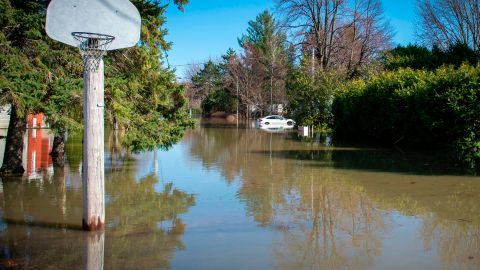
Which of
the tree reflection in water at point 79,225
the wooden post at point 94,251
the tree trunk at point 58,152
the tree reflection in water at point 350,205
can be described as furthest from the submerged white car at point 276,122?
the wooden post at point 94,251

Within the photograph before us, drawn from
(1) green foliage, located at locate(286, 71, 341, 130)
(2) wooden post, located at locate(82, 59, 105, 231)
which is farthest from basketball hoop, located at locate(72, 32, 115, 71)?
(1) green foliage, located at locate(286, 71, 341, 130)

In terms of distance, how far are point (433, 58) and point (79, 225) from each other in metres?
28.8

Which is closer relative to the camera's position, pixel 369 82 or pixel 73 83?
pixel 73 83

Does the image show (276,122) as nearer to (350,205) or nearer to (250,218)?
(350,205)

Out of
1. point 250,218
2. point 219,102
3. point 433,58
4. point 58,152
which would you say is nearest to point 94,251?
point 250,218

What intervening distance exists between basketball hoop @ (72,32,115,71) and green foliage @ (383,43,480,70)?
26284 mm

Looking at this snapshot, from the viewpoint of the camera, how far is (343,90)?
31828 millimetres

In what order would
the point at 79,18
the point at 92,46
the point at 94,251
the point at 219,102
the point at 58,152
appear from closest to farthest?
the point at 94,251 → the point at 79,18 → the point at 92,46 → the point at 58,152 → the point at 219,102

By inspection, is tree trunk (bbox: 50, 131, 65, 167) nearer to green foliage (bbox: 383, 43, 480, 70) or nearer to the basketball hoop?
the basketball hoop

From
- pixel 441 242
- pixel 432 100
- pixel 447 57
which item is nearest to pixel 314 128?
pixel 447 57

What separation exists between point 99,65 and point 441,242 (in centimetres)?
581

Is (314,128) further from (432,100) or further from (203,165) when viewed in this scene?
(203,165)

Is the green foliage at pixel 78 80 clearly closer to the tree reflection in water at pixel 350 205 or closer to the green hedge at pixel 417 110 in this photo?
the tree reflection in water at pixel 350 205

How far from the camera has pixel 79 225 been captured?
7.95 metres
